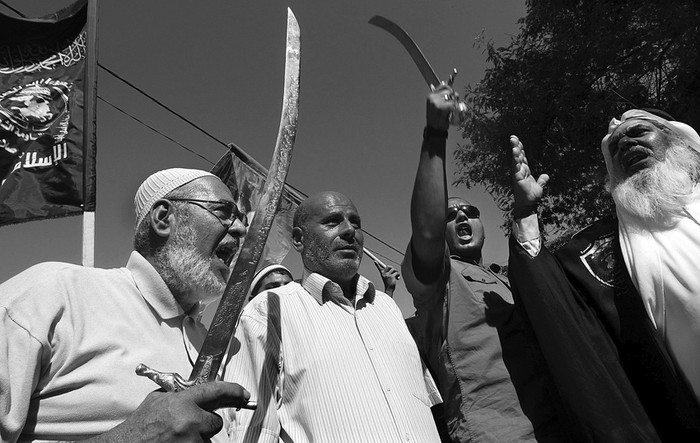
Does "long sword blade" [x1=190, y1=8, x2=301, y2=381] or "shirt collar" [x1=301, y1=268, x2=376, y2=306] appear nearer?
"long sword blade" [x1=190, y1=8, x2=301, y2=381]

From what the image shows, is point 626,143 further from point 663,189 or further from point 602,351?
point 602,351

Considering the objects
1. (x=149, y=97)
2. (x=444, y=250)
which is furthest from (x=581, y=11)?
(x=444, y=250)

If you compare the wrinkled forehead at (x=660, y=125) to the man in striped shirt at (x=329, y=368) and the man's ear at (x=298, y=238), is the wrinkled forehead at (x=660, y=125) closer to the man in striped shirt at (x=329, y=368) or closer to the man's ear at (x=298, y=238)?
the man in striped shirt at (x=329, y=368)

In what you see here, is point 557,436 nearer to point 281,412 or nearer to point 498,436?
point 498,436

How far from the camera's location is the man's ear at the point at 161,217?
6.63 feet

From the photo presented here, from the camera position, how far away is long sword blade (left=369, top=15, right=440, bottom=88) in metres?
2.55

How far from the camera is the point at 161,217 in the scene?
2.05 m

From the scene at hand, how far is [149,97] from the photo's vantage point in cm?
747

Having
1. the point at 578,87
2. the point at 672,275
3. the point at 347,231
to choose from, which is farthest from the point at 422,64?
the point at 578,87

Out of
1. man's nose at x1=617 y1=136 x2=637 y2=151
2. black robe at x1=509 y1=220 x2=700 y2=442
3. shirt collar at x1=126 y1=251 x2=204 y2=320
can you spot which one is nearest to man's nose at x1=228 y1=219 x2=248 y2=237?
shirt collar at x1=126 y1=251 x2=204 y2=320

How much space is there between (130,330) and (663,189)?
2477mm

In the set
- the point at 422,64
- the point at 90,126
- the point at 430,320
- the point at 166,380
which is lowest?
the point at 166,380

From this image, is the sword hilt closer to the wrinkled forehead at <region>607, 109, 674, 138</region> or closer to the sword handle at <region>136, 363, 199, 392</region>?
the sword handle at <region>136, 363, 199, 392</region>

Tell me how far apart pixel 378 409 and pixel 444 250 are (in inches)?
31.0
